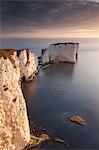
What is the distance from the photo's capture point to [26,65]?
51.2 m

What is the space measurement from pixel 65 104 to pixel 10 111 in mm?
15714

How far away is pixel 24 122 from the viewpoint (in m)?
22.4

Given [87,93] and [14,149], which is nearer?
[14,149]

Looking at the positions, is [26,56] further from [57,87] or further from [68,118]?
[68,118]

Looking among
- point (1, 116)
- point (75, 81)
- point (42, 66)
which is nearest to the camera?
point (1, 116)

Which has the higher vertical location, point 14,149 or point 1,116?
point 1,116

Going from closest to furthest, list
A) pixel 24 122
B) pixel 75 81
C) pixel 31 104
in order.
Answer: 1. pixel 24 122
2. pixel 31 104
3. pixel 75 81

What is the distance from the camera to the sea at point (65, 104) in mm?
25091

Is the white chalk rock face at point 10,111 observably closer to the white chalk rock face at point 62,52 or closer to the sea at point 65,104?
the sea at point 65,104

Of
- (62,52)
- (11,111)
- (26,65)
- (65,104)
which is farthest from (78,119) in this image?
(62,52)

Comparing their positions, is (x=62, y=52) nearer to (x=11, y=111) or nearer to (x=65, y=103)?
(x=65, y=103)

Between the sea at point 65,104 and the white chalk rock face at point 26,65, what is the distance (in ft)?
4.98

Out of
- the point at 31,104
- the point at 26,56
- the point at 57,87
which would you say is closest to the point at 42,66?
the point at 26,56

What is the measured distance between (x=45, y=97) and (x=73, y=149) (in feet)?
56.6
